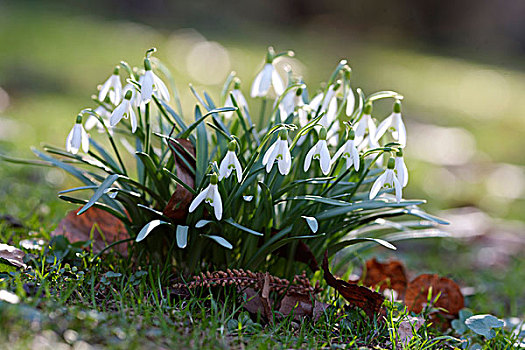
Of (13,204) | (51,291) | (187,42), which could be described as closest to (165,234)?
(51,291)

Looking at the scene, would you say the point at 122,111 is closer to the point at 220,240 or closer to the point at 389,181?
the point at 220,240

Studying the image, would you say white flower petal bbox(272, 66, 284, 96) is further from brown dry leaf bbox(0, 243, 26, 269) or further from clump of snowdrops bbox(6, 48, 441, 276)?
brown dry leaf bbox(0, 243, 26, 269)

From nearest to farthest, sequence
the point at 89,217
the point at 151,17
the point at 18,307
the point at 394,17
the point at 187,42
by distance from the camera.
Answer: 1. the point at 18,307
2. the point at 89,217
3. the point at 187,42
4. the point at 151,17
5. the point at 394,17

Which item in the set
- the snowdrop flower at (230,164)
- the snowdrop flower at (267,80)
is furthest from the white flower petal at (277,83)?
the snowdrop flower at (230,164)

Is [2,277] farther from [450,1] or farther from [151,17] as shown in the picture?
[450,1]

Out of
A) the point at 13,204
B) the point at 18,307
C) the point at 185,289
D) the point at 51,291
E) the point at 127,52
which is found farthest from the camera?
the point at 127,52

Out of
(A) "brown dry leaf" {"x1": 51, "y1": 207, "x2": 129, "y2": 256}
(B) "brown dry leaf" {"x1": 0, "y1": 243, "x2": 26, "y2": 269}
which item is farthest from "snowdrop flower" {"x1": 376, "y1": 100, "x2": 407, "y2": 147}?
(B) "brown dry leaf" {"x1": 0, "y1": 243, "x2": 26, "y2": 269}
